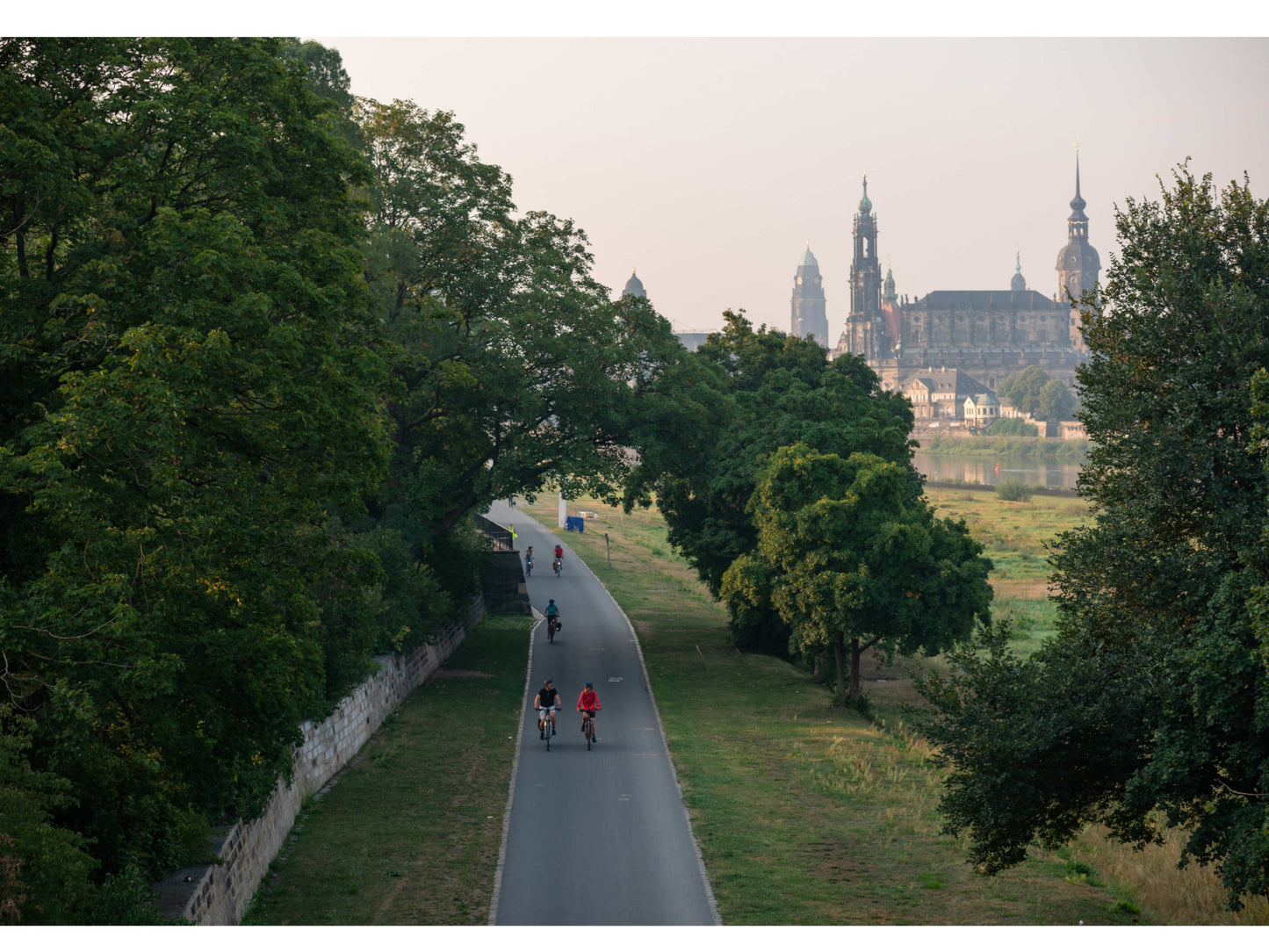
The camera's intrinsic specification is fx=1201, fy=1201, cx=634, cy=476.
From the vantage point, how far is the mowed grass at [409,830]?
15391 mm

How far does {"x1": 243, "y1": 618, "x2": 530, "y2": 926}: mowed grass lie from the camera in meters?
15.4

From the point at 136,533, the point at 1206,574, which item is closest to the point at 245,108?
the point at 136,533

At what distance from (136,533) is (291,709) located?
3.56 m

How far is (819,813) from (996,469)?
15709 cm

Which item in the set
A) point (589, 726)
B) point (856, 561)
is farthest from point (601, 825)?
point (856, 561)

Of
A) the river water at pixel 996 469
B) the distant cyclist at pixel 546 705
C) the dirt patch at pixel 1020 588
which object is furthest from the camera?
the river water at pixel 996 469

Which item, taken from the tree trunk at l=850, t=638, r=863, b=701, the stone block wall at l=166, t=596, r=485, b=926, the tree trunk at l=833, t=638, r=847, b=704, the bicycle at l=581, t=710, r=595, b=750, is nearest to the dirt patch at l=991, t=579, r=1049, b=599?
the tree trunk at l=850, t=638, r=863, b=701

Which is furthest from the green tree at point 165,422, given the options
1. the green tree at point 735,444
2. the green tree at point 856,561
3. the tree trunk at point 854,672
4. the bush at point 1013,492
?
the bush at point 1013,492

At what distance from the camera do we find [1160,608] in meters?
15.2

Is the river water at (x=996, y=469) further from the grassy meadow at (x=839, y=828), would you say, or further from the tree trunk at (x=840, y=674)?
the tree trunk at (x=840, y=674)

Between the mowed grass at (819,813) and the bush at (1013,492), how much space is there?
72.3 m

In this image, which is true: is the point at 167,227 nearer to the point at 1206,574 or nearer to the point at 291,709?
the point at 291,709

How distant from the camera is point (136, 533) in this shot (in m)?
12.8

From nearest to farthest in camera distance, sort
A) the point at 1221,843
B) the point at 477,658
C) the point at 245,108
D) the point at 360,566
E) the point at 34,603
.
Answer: the point at 34,603
the point at 1221,843
the point at 245,108
the point at 360,566
the point at 477,658
